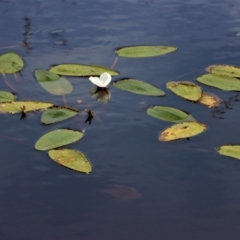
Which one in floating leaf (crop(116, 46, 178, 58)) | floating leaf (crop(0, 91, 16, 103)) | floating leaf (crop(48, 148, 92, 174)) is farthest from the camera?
floating leaf (crop(116, 46, 178, 58))

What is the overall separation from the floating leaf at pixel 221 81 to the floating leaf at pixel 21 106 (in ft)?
2.60

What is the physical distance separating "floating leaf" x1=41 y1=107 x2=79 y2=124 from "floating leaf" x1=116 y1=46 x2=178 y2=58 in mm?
624

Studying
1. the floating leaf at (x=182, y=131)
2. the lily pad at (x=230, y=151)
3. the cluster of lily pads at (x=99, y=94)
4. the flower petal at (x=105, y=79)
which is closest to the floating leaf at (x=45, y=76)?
the cluster of lily pads at (x=99, y=94)

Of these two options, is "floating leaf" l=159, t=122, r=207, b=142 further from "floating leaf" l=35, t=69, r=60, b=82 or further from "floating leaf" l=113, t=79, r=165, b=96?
"floating leaf" l=35, t=69, r=60, b=82

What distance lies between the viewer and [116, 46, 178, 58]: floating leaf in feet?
8.70

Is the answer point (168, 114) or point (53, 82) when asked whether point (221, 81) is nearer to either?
point (168, 114)

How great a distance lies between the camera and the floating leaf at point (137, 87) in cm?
231

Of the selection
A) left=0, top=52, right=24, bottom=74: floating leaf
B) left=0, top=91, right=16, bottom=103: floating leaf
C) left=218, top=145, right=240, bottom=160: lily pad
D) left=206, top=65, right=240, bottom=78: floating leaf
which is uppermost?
left=206, top=65, right=240, bottom=78: floating leaf

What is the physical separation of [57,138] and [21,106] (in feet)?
0.99

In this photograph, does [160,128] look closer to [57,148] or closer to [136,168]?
[136,168]

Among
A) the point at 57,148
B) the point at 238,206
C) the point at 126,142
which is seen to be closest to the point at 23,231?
the point at 57,148

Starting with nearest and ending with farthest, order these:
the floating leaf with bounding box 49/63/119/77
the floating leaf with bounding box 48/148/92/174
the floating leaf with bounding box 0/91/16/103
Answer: the floating leaf with bounding box 48/148/92/174 → the floating leaf with bounding box 0/91/16/103 → the floating leaf with bounding box 49/63/119/77

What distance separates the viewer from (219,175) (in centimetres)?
185

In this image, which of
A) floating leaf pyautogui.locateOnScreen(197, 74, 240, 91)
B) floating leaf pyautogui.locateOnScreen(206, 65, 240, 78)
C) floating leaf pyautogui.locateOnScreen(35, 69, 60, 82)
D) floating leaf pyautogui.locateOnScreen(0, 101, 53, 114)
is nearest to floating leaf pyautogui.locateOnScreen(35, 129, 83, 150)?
floating leaf pyautogui.locateOnScreen(0, 101, 53, 114)
